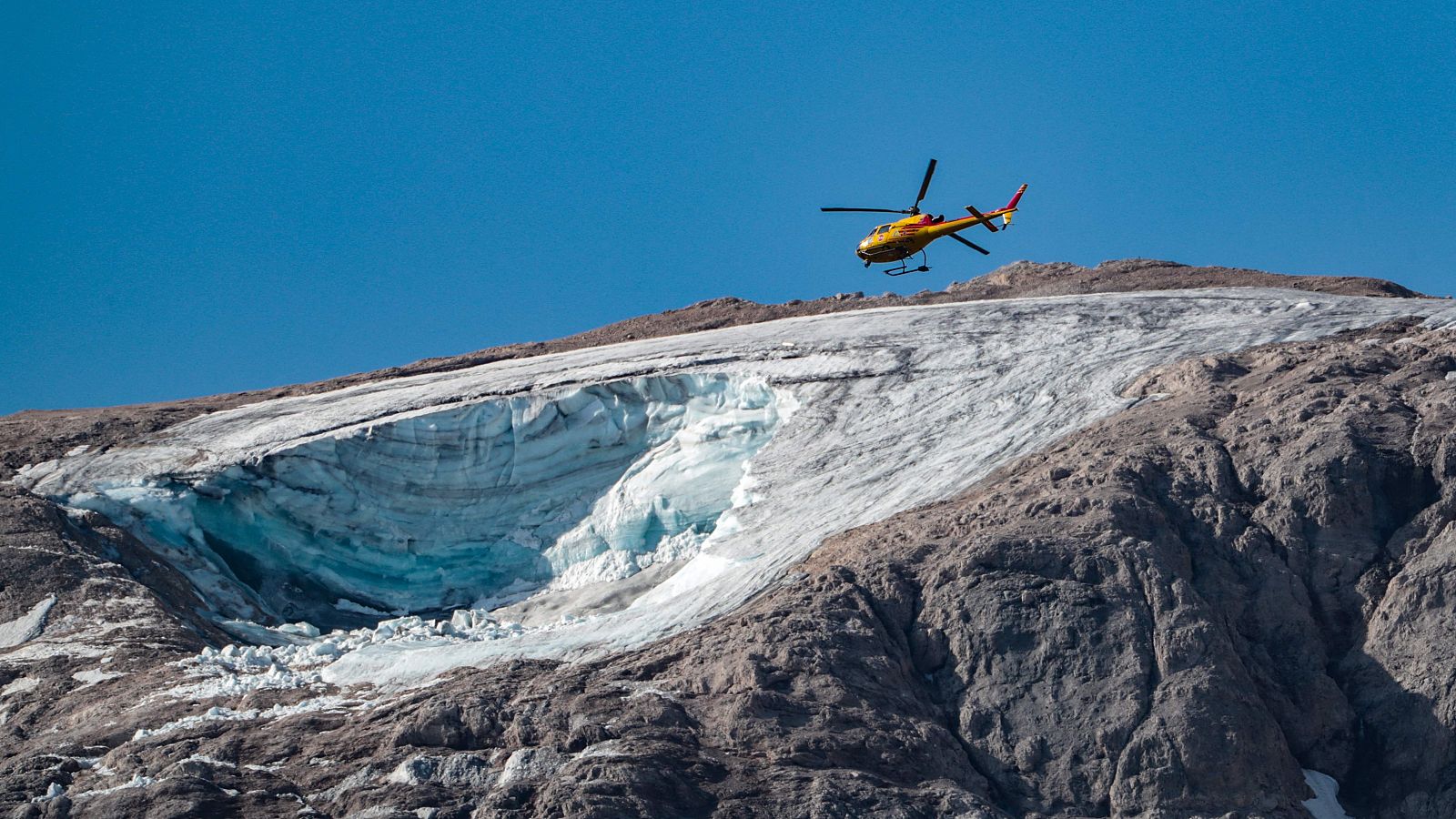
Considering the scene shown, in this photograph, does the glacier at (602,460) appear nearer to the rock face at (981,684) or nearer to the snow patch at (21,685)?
the rock face at (981,684)

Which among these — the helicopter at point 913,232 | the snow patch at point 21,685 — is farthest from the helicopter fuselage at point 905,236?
the snow patch at point 21,685

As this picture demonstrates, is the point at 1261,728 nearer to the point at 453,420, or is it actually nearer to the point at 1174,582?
the point at 1174,582

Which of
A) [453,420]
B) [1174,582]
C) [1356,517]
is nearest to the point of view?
[1174,582]

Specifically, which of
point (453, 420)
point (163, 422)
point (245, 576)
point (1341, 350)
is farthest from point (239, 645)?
point (1341, 350)

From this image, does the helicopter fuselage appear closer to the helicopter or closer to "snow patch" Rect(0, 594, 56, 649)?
the helicopter

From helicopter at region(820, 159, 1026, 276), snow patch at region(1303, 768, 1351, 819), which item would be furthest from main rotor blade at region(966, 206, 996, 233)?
snow patch at region(1303, 768, 1351, 819)

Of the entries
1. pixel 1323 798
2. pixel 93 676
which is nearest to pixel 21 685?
pixel 93 676

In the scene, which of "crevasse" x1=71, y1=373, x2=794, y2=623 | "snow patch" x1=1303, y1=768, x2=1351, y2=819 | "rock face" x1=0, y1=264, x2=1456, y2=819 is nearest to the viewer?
"rock face" x1=0, y1=264, x2=1456, y2=819
